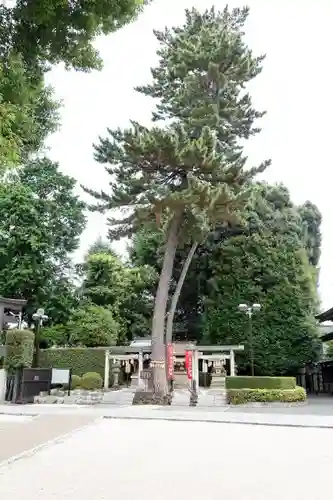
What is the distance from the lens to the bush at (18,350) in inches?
667

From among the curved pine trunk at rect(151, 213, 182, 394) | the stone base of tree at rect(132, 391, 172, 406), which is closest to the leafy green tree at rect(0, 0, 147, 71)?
the curved pine trunk at rect(151, 213, 182, 394)

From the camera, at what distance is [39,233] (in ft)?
88.4

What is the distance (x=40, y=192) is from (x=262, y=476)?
2658cm

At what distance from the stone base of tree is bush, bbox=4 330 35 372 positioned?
14.9 ft

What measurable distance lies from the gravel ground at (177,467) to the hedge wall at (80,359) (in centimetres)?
1377

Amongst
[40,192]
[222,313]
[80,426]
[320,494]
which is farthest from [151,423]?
[40,192]

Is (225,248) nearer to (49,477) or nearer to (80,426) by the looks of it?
(80,426)

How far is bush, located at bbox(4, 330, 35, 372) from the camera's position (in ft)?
55.6

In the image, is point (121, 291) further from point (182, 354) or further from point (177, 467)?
point (177, 467)

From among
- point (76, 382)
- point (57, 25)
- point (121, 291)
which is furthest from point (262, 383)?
point (57, 25)

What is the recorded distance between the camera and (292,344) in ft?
76.2

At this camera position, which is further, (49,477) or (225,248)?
(225,248)

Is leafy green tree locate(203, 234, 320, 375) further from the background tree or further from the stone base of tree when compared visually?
the stone base of tree

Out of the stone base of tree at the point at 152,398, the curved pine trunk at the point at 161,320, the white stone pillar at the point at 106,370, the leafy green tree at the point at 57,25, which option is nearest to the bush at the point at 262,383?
the stone base of tree at the point at 152,398
